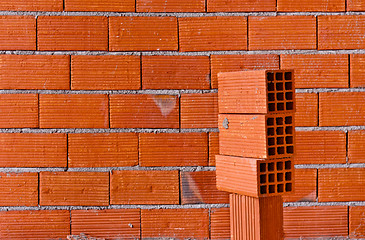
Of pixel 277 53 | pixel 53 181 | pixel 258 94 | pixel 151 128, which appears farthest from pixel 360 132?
pixel 53 181

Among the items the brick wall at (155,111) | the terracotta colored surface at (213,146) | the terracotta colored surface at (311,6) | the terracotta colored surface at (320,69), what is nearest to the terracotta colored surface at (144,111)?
the brick wall at (155,111)

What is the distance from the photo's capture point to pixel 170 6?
2096mm

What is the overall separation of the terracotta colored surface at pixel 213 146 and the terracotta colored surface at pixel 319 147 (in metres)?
0.47

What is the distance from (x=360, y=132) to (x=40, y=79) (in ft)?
6.19

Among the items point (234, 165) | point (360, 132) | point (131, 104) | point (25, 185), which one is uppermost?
point (131, 104)

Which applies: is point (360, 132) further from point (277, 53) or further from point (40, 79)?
point (40, 79)

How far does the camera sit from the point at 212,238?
2.12 m

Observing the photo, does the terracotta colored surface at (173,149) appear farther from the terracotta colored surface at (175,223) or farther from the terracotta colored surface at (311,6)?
the terracotta colored surface at (311,6)

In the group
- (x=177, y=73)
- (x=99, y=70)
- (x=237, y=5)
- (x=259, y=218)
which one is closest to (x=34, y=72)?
(x=99, y=70)

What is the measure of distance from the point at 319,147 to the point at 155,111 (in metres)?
0.98

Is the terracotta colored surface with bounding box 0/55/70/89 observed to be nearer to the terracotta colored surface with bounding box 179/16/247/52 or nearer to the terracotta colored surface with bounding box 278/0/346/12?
the terracotta colored surface with bounding box 179/16/247/52

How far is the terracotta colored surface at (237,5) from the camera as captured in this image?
2.10 metres

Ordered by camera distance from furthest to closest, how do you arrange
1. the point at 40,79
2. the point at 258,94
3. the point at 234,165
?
the point at 40,79, the point at 234,165, the point at 258,94

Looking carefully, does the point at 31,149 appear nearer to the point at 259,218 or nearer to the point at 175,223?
the point at 175,223
